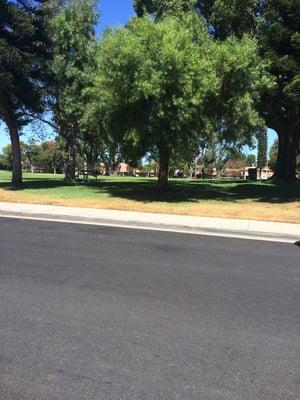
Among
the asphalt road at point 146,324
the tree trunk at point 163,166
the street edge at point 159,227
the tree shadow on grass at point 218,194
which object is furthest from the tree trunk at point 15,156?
the asphalt road at point 146,324

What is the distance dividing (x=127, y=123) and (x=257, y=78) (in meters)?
5.63

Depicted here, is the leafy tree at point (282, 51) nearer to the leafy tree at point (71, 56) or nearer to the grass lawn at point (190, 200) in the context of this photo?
the grass lawn at point (190, 200)

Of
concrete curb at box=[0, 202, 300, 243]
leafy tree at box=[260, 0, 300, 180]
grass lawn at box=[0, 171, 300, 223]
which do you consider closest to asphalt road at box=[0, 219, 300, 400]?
concrete curb at box=[0, 202, 300, 243]

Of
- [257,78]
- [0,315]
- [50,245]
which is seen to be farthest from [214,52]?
[0,315]

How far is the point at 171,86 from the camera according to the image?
20.4m

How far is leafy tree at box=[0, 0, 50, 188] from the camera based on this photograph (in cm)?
2512

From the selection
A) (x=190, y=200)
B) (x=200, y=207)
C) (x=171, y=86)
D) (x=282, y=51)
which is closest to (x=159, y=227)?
(x=200, y=207)

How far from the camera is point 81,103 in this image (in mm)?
29828

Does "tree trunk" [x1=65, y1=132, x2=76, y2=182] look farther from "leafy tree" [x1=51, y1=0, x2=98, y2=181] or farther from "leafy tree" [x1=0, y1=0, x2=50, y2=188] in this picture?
"leafy tree" [x1=0, y1=0, x2=50, y2=188]

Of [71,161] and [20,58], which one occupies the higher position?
[20,58]

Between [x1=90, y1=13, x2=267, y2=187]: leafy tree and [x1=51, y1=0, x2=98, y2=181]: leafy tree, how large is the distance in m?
7.21

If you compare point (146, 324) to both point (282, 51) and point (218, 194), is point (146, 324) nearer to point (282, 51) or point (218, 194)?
point (218, 194)

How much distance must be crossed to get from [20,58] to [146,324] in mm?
21699

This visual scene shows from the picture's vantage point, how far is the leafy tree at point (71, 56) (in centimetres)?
3053
